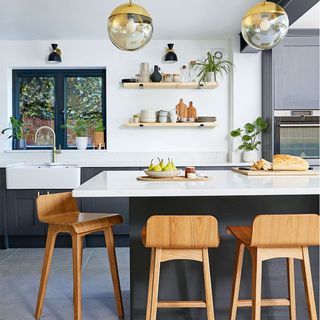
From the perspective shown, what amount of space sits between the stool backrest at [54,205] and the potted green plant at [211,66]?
2.67 meters

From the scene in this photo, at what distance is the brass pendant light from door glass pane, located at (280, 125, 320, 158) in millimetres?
2634

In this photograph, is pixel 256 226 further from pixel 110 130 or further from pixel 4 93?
pixel 4 93

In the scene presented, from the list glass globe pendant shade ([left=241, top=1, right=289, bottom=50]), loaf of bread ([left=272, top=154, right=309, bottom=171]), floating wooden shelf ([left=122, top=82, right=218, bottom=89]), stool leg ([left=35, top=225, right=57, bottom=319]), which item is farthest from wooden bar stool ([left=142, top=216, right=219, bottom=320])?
floating wooden shelf ([left=122, top=82, right=218, bottom=89])

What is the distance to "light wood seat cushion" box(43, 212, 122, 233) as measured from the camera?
96.0 inches

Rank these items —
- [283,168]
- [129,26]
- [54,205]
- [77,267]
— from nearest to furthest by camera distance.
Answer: [77,267], [129,26], [54,205], [283,168]

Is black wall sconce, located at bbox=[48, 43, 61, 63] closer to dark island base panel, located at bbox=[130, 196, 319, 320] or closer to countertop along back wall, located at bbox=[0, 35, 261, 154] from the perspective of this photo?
countertop along back wall, located at bbox=[0, 35, 261, 154]

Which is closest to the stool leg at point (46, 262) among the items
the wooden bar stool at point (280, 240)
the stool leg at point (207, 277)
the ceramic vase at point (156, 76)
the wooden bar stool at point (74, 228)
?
the wooden bar stool at point (74, 228)

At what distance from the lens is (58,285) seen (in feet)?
11.0

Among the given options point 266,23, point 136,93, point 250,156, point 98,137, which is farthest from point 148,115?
point 266,23

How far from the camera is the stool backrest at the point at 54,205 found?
104 inches

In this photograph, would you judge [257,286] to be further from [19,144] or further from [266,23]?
[19,144]

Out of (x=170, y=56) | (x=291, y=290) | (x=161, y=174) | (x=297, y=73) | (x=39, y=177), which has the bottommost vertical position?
(x=291, y=290)

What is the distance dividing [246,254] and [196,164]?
2.21 meters

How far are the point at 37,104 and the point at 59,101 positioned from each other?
11.1 inches
